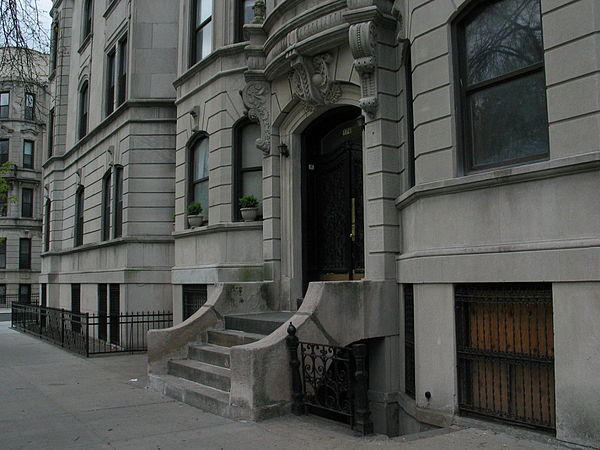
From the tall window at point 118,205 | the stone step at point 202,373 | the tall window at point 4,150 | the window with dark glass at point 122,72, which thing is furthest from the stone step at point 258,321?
the tall window at point 4,150

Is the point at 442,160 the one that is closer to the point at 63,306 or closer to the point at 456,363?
the point at 456,363

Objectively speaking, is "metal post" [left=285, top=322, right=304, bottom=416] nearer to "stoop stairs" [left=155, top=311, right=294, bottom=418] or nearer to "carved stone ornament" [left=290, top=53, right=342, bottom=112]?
"stoop stairs" [left=155, top=311, right=294, bottom=418]

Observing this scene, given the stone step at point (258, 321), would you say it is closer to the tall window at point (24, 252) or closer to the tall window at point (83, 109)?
the tall window at point (83, 109)

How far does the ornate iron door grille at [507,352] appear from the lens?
6.01m

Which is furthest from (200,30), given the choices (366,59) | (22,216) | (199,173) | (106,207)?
(22,216)

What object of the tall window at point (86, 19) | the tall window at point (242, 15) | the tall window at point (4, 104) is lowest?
the tall window at point (242, 15)

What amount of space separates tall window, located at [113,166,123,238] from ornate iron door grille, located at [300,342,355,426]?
11.4 m

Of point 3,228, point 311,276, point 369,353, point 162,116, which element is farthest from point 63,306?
point 3,228

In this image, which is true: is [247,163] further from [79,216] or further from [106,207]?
[79,216]

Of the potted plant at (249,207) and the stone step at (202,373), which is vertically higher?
the potted plant at (249,207)

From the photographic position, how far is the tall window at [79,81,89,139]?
22656mm

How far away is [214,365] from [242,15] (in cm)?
791

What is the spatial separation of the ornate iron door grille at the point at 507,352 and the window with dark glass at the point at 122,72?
1441 centimetres

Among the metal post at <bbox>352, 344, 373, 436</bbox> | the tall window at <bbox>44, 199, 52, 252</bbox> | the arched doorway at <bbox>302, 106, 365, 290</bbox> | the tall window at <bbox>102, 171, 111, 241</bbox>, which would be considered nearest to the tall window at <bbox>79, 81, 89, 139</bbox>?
the tall window at <bbox>102, 171, 111, 241</bbox>
